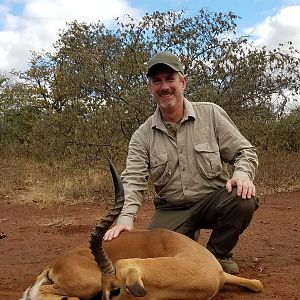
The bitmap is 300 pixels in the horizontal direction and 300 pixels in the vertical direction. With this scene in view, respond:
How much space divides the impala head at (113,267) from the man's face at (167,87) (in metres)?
1.50

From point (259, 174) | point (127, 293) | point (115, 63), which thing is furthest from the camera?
point (259, 174)

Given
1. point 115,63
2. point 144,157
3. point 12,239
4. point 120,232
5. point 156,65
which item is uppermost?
point 115,63

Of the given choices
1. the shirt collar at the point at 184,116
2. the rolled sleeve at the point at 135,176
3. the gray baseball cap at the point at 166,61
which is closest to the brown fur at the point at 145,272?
the rolled sleeve at the point at 135,176

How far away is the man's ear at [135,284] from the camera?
9.82ft

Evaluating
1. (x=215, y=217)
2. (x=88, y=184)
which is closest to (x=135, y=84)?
(x=88, y=184)

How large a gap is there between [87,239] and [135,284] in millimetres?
3761

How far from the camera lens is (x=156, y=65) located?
4.60 metres

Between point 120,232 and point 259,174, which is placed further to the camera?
point 259,174

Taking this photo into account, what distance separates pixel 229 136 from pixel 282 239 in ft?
7.18

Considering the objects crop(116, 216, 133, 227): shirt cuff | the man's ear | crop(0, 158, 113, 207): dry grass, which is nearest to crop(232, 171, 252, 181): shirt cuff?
crop(116, 216, 133, 227): shirt cuff

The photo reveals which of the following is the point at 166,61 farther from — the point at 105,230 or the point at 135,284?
the point at 135,284

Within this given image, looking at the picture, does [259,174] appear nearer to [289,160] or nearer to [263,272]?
[289,160]

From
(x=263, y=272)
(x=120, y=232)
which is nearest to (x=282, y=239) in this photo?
(x=263, y=272)

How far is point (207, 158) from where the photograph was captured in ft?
15.3
